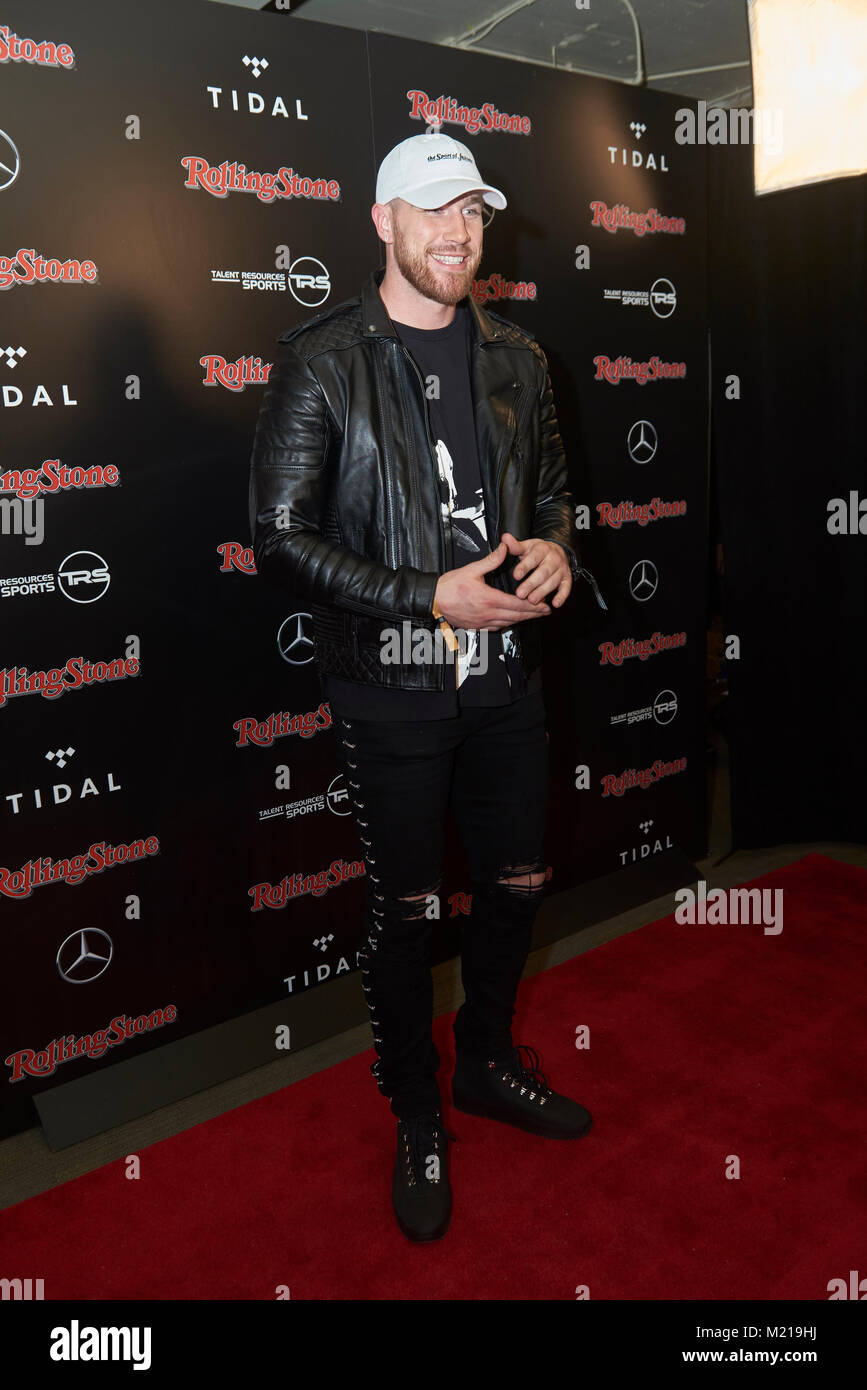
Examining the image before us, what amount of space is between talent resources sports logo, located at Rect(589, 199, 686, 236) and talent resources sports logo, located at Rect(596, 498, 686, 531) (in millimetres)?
824

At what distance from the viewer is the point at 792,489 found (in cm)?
367

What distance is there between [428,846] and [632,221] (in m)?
2.25

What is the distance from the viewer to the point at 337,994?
285cm

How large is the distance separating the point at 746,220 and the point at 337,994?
2.78m

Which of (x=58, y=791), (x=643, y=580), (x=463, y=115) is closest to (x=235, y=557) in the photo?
(x=58, y=791)

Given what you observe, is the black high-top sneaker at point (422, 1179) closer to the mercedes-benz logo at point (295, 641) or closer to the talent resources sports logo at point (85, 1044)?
the talent resources sports logo at point (85, 1044)

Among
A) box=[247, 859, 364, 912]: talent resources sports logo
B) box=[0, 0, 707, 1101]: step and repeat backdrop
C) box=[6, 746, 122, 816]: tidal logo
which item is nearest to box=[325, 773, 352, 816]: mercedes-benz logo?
box=[0, 0, 707, 1101]: step and repeat backdrop

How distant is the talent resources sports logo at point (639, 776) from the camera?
→ 3.52 meters

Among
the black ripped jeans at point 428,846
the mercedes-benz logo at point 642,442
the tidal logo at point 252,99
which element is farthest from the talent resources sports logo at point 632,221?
the black ripped jeans at point 428,846

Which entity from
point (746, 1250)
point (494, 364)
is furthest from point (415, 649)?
point (746, 1250)

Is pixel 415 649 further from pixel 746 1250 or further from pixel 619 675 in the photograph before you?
pixel 619 675

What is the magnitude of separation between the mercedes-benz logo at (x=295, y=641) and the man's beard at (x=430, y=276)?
100cm

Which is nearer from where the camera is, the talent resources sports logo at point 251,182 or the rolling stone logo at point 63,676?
the rolling stone logo at point 63,676

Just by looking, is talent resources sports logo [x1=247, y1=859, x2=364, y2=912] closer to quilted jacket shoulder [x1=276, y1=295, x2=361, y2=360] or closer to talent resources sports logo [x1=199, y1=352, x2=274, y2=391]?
talent resources sports logo [x1=199, y1=352, x2=274, y2=391]
